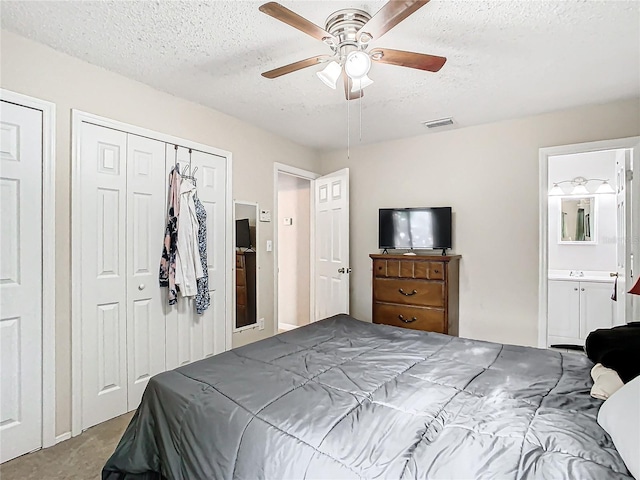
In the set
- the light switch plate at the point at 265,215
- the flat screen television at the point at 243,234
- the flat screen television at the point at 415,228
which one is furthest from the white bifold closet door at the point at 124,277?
the flat screen television at the point at 415,228

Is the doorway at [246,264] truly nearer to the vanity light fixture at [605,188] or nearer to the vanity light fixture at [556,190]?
the vanity light fixture at [556,190]

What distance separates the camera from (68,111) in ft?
7.41

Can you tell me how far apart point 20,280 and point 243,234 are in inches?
69.5

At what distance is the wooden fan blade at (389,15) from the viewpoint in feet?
4.61

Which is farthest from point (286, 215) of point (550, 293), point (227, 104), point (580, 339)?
point (580, 339)

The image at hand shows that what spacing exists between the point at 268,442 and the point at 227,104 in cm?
270

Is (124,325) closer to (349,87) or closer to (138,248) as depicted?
(138,248)

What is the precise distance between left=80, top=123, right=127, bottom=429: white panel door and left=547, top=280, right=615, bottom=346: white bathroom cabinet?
4133 millimetres

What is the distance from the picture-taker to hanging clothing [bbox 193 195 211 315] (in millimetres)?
2930

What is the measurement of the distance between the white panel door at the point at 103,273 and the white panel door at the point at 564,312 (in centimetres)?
442

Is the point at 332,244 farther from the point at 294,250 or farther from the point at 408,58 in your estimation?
the point at 408,58

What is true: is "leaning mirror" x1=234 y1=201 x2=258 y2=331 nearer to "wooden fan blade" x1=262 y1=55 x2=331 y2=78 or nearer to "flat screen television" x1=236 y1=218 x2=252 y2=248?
"flat screen television" x1=236 y1=218 x2=252 y2=248

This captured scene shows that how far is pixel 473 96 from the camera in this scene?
9.48ft

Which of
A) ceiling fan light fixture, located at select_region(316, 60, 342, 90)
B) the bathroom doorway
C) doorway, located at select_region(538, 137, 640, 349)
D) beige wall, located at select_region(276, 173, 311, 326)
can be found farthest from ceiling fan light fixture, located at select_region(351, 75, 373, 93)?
beige wall, located at select_region(276, 173, 311, 326)
